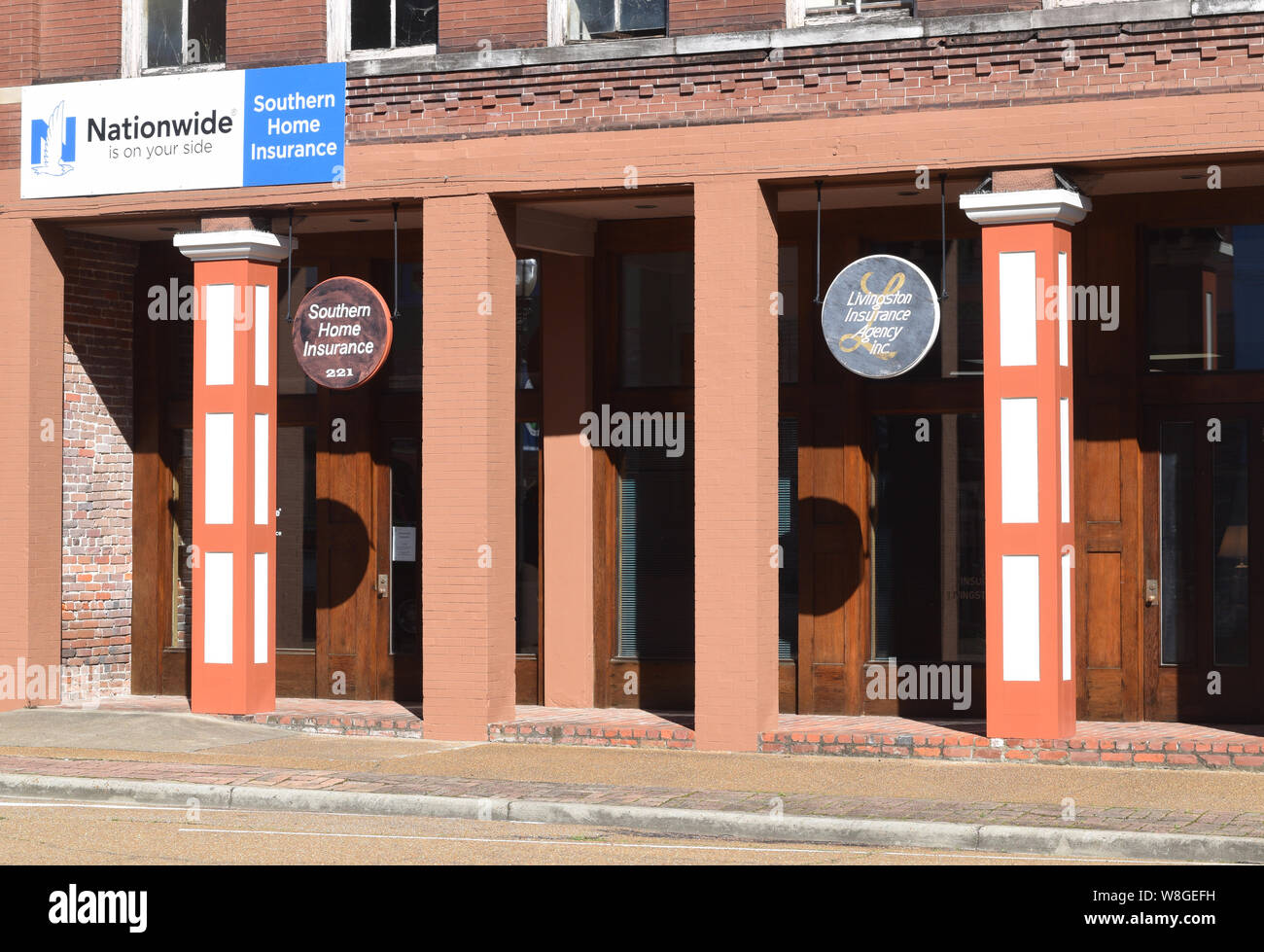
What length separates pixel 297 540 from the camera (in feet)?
59.2

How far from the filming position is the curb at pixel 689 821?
31.9 ft

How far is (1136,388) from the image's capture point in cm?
1536

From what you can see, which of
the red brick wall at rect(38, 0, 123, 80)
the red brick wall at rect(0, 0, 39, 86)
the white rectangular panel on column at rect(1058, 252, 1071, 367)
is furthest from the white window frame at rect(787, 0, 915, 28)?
the red brick wall at rect(0, 0, 39, 86)

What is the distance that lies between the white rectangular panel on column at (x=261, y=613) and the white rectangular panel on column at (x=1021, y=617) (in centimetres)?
655

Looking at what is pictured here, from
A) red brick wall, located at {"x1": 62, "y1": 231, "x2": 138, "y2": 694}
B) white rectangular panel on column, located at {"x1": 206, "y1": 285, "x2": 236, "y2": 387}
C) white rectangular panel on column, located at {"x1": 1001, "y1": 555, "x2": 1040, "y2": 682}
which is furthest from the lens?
red brick wall, located at {"x1": 62, "y1": 231, "x2": 138, "y2": 694}

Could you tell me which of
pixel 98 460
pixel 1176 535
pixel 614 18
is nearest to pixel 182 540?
pixel 98 460

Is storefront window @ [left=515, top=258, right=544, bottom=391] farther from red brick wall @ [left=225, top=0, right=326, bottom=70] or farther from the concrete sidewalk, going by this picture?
the concrete sidewalk

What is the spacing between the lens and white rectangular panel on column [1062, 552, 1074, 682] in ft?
45.6

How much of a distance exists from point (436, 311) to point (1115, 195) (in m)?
5.81

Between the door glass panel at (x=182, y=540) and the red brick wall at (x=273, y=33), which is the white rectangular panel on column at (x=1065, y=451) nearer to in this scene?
the red brick wall at (x=273, y=33)

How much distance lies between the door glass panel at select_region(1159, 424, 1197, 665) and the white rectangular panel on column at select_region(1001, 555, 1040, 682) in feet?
6.62

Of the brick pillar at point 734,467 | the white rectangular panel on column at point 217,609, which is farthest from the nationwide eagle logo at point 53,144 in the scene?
the brick pillar at point 734,467

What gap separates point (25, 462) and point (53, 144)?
291cm
